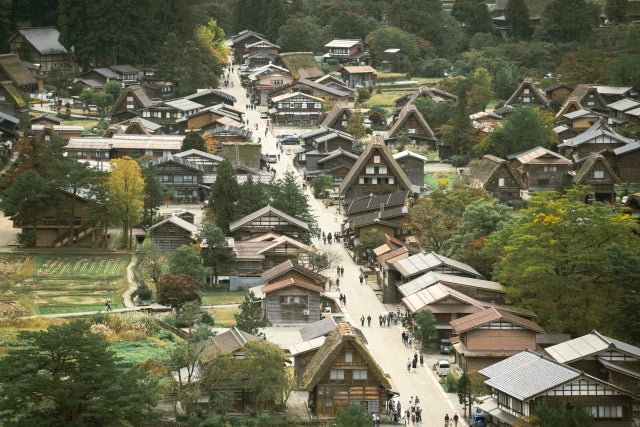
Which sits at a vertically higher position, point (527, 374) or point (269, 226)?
point (269, 226)

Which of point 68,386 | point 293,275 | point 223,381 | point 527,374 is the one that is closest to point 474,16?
point 293,275

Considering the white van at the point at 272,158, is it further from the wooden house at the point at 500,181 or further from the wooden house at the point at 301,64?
the wooden house at the point at 301,64

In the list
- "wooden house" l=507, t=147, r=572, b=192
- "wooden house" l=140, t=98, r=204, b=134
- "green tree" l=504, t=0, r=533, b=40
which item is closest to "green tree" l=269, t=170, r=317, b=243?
"wooden house" l=507, t=147, r=572, b=192

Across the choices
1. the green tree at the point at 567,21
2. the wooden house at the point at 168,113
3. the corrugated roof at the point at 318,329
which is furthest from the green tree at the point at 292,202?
the green tree at the point at 567,21

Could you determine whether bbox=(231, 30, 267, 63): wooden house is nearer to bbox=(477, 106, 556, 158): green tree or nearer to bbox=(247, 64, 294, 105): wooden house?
bbox=(247, 64, 294, 105): wooden house

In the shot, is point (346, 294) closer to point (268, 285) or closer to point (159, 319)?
point (268, 285)

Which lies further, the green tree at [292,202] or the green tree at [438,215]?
the green tree at [292,202]

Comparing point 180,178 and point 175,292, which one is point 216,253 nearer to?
point 175,292
